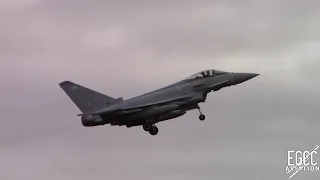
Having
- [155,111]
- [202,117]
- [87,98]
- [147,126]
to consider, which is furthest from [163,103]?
[87,98]

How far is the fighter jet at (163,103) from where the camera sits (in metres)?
63.0

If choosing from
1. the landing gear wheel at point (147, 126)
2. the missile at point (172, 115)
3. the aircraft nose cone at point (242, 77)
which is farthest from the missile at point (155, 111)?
the aircraft nose cone at point (242, 77)

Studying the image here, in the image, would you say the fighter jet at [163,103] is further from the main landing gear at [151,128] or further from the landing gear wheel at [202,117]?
the landing gear wheel at [202,117]

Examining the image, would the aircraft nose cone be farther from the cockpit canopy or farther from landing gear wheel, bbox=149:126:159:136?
landing gear wheel, bbox=149:126:159:136

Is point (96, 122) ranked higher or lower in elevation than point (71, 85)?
lower

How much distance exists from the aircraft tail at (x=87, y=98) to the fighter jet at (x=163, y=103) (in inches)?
47.3

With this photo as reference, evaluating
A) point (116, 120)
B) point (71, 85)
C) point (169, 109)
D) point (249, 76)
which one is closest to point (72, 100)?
point (71, 85)

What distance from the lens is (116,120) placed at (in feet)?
211

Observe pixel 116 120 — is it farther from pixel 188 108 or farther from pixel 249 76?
pixel 249 76

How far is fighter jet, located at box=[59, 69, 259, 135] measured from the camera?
6297 cm

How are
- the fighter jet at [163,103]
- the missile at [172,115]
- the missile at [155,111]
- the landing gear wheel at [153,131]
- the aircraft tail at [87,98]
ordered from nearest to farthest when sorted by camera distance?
the missile at [155,111]
the missile at [172,115]
the fighter jet at [163,103]
the landing gear wheel at [153,131]
the aircraft tail at [87,98]

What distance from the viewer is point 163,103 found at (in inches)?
2495

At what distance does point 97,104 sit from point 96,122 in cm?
359

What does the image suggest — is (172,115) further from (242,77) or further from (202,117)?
(242,77)
